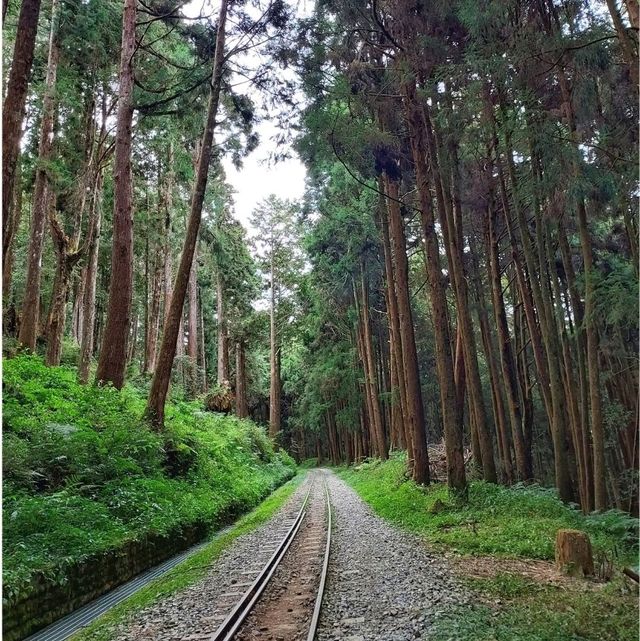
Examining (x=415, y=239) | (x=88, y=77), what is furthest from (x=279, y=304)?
(x=88, y=77)

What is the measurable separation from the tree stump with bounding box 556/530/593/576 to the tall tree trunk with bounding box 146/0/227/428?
8491 mm

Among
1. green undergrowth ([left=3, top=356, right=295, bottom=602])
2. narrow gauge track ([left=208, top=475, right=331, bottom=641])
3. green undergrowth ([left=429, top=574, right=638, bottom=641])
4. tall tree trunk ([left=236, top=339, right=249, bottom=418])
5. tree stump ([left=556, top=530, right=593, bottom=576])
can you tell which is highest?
tall tree trunk ([left=236, top=339, right=249, bottom=418])

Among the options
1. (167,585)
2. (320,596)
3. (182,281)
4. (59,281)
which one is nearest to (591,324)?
(320,596)

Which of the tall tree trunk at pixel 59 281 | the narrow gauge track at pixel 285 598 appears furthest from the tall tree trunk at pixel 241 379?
the narrow gauge track at pixel 285 598

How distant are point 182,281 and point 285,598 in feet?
25.3

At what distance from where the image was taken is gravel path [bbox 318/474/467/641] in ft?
17.3

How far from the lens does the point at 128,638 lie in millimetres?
5340

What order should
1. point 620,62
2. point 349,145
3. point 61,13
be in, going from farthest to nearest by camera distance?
point 61,13
point 349,145
point 620,62

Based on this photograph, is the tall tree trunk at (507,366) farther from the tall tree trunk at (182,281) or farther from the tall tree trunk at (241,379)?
the tall tree trunk at (241,379)

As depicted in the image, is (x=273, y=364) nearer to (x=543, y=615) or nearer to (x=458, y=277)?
(x=458, y=277)

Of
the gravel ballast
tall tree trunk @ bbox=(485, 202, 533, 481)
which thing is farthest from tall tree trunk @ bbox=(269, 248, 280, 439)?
the gravel ballast

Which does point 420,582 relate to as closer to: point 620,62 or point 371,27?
point 620,62

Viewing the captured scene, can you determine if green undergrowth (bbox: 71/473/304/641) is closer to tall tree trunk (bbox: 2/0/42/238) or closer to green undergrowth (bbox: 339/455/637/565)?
green undergrowth (bbox: 339/455/637/565)

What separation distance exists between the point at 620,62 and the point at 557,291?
5513 millimetres
